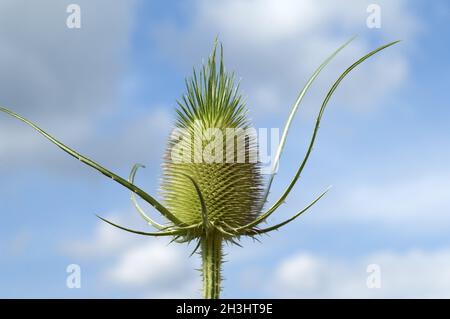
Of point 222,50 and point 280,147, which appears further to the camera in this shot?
point 222,50
